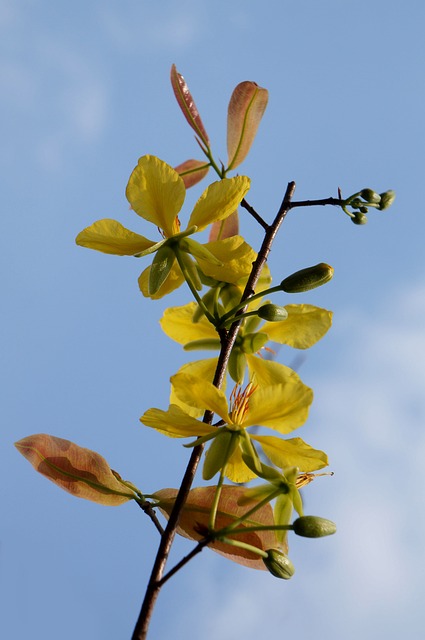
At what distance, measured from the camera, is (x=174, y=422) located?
3.83ft

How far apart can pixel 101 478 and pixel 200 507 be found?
0.64 ft

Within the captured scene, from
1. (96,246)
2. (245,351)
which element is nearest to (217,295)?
(245,351)

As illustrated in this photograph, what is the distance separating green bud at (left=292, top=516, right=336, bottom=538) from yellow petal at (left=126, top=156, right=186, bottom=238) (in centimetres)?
59

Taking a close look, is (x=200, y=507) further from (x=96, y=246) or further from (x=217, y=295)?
(x=96, y=246)

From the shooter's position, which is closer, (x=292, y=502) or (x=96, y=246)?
(x=292, y=502)

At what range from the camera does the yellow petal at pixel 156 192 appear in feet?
4.31

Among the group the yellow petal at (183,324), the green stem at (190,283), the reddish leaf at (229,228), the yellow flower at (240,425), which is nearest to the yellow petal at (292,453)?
the yellow flower at (240,425)

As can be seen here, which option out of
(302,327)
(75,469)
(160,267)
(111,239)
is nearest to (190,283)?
(160,267)

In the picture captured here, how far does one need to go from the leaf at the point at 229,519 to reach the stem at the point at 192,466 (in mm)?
88

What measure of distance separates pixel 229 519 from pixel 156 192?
596 mm

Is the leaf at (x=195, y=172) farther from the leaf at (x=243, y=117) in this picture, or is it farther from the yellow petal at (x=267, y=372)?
the yellow petal at (x=267, y=372)

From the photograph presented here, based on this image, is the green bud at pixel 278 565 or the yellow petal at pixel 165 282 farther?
the yellow petal at pixel 165 282

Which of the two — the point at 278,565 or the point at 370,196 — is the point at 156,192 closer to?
the point at 370,196

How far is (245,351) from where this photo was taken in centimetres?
142
